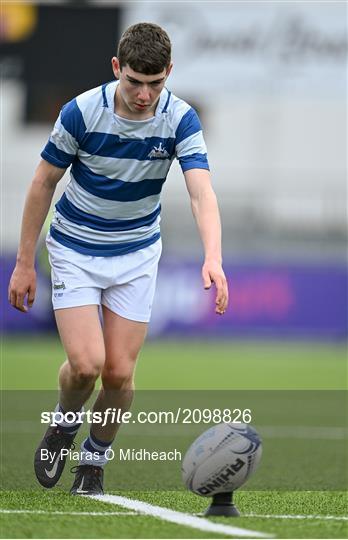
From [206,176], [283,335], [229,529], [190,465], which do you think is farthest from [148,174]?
[283,335]

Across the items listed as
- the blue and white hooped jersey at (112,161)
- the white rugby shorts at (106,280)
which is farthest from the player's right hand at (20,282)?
the blue and white hooped jersey at (112,161)

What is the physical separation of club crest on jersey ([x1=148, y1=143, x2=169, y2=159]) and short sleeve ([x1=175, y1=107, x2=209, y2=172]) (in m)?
0.06

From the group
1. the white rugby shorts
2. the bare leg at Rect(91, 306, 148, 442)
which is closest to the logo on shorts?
the white rugby shorts

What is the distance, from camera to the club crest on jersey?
Answer: 5859 millimetres

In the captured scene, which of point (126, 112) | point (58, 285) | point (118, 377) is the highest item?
point (126, 112)

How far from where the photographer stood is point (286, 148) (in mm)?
30531

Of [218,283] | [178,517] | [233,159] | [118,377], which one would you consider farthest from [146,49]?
[233,159]

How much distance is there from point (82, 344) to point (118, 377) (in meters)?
0.33

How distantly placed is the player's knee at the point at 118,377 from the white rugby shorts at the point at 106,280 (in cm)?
25

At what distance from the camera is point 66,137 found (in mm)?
5781

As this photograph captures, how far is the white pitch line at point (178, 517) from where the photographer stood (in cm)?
475

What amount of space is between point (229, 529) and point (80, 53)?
50.4 ft

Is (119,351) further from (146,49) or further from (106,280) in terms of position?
(146,49)

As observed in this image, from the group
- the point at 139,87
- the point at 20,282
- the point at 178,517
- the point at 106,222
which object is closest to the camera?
the point at 178,517
